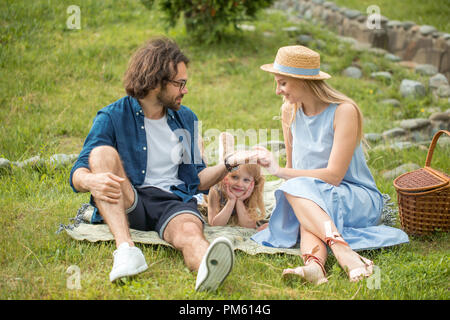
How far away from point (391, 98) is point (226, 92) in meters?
2.65

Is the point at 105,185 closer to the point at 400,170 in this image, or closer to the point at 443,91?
the point at 400,170

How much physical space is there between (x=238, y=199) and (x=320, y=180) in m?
0.83

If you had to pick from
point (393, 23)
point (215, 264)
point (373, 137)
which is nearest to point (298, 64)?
point (215, 264)

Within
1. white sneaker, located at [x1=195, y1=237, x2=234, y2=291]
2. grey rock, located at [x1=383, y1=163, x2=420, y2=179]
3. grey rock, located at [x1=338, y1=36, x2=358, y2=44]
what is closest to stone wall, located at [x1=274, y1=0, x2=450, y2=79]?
grey rock, located at [x1=338, y1=36, x2=358, y2=44]

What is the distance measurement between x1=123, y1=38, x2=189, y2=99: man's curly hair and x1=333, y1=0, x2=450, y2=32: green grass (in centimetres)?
747

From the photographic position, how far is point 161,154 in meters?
3.79

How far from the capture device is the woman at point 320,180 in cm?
334

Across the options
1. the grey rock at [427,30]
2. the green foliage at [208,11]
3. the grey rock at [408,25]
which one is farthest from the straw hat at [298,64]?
the grey rock at [408,25]

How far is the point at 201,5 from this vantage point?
7.96 metres

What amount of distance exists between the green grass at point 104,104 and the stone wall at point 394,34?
759mm

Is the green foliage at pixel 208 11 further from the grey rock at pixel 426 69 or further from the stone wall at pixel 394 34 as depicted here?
the grey rock at pixel 426 69

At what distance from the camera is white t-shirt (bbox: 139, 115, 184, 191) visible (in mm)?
3758
